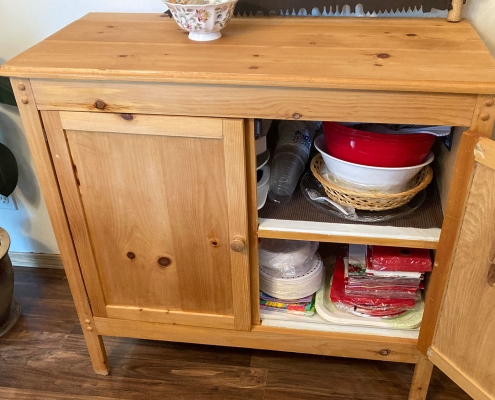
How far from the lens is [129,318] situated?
4.25ft

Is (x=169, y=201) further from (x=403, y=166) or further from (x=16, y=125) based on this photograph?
(x=16, y=125)

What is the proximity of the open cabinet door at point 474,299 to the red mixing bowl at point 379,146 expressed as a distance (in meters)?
0.17

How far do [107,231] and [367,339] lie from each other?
2.17 feet

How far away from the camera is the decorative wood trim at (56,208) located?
101 centimetres

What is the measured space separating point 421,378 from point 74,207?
91 cm

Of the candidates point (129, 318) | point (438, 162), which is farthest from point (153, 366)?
point (438, 162)

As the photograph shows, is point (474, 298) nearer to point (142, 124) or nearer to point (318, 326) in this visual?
point (318, 326)

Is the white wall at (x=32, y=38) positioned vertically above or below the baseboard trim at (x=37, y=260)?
above

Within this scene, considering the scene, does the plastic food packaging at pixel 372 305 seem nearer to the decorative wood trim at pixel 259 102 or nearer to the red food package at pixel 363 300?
the red food package at pixel 363 300

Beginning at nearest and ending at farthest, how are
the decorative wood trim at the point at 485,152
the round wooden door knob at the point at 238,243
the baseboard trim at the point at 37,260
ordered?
the decorative wood trim at the point at 485,152
the round wooden door knob at the point at 238,243
the baseboard trim at the point at 37,260

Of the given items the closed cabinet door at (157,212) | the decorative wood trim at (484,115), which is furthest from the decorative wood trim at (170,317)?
the decorative wood trim at (484,115)

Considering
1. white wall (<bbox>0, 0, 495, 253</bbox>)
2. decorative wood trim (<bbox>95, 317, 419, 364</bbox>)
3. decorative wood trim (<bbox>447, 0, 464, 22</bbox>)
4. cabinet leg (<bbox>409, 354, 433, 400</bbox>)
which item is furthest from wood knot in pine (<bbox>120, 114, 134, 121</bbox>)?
cabinet leg (<bbox>409, 354, 433, 400</bbox>)

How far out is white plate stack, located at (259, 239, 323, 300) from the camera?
127 cm

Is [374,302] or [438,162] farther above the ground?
[438,162]
